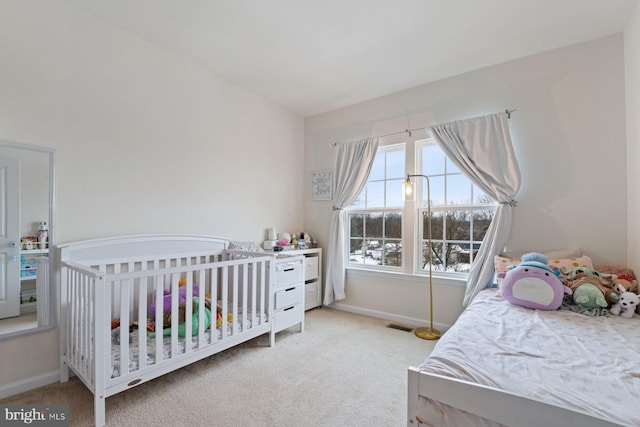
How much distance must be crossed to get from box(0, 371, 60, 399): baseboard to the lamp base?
283 cm

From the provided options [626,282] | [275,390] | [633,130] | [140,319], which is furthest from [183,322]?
[633,130]

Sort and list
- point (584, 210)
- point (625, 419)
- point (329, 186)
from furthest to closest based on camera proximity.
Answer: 1. point (329, 186)
2. point (584, 210)
3. point (625, 419)

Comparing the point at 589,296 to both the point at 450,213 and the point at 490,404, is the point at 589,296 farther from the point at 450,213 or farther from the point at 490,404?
the point at 490,404

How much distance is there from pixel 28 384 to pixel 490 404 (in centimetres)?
261

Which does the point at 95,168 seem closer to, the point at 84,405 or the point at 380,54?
the point at 84,405

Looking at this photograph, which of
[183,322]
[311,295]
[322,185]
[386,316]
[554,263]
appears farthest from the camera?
[322,185]

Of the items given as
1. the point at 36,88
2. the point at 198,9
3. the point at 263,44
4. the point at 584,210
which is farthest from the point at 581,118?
the point at 36,88

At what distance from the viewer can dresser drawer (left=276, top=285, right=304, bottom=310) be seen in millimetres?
2630

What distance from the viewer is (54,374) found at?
75.8 inches

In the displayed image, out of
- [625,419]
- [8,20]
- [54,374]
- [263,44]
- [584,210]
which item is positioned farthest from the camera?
[263,44]

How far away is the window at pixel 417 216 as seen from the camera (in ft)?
9.34

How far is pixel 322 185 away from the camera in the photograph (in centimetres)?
382

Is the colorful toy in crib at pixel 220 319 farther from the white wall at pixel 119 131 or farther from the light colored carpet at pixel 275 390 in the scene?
the white wall at pixel 119 131

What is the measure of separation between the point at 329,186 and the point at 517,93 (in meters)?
2.15
